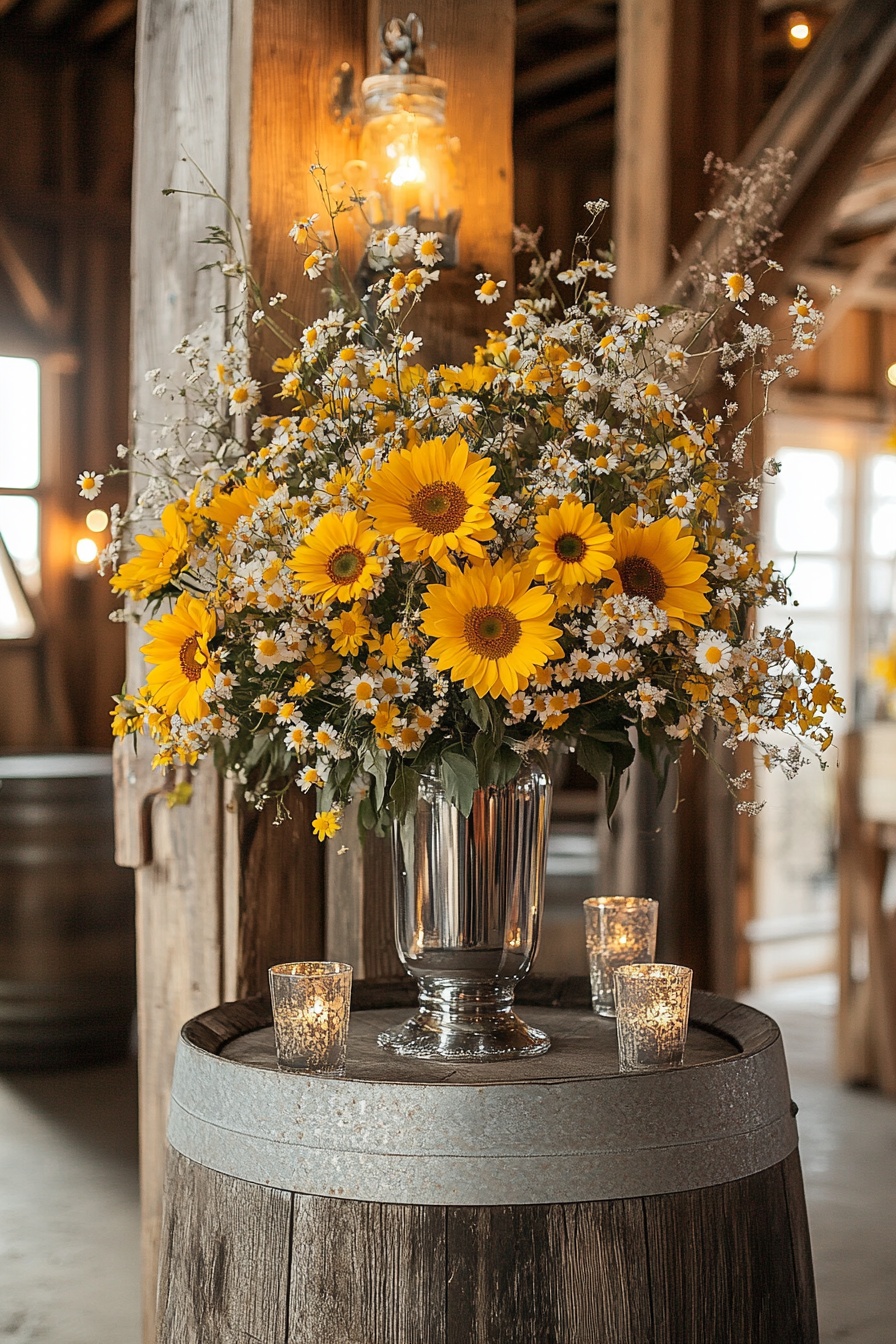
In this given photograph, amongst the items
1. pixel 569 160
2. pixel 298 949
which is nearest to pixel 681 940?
pixel 298 949

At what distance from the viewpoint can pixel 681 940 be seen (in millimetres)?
3342

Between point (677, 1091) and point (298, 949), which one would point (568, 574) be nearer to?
point (677, 1091)

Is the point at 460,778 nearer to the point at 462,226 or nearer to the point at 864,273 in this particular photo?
the point at 462,226

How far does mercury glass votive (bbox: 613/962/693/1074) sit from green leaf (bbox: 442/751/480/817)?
0.70 feet

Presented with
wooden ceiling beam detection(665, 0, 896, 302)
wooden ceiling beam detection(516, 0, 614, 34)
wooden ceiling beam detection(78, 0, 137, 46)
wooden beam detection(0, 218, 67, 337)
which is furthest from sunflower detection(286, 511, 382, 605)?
wooden beam detection(0, 218, 67, 337)

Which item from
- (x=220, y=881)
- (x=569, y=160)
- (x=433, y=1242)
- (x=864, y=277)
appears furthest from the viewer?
(x=569, y=160)

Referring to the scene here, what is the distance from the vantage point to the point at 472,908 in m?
1.45

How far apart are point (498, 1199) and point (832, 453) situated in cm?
604

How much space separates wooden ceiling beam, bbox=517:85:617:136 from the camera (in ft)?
20.7

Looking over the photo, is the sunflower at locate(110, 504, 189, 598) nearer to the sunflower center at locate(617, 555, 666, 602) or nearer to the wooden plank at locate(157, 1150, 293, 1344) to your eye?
the sunflower center at locate(617, 555, 666, 602)

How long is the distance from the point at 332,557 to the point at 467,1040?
0.51m

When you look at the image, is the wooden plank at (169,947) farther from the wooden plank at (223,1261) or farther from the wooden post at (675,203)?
→ the wooden post at (675,203)

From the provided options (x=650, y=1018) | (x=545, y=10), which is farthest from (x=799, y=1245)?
(x=545, y=10)

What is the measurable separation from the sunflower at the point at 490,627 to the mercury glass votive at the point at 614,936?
48 cm
